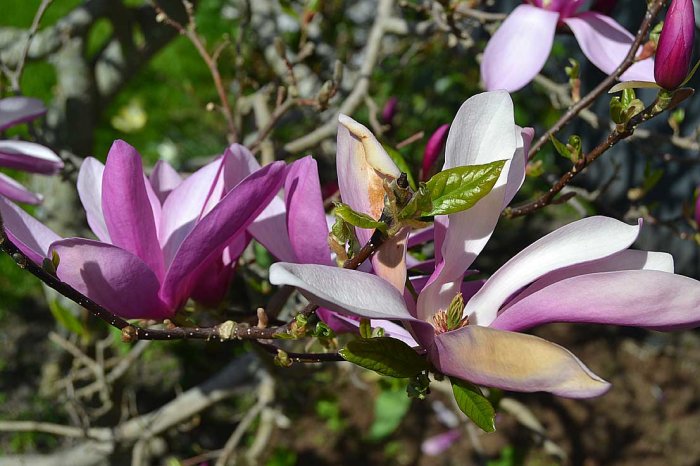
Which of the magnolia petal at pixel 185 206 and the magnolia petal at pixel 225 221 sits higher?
the magnolia petal at pixel 225 221

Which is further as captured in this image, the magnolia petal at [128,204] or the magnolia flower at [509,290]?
the magnolia petal at [128,204]

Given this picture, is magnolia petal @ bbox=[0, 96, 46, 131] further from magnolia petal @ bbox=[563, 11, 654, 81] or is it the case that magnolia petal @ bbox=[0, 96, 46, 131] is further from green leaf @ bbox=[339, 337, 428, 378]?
magnolia petal @ bbox=[563, 11, 654, 81]

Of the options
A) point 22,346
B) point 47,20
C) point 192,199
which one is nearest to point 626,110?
point 192,199

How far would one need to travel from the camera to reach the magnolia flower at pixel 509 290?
1.50ft

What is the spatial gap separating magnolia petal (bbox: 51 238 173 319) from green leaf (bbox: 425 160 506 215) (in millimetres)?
262

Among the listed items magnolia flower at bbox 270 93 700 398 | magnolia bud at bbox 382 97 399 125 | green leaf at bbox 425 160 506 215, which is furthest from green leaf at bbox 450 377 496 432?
magnolia bud at bbox 382 97 399 125

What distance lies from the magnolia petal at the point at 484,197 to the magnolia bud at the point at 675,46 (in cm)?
14

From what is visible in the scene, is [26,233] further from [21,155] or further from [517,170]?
[517,170]

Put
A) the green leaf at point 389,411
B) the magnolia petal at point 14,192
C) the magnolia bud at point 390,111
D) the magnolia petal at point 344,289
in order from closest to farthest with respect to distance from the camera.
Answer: the magnolia petal at point 344,289 → the magnolia petal at point 14,192 → the magnolia bud at point 390,111 → the green leaf at point 389,411

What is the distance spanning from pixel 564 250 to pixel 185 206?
0.36 metres

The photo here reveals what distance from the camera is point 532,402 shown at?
2.54 metres

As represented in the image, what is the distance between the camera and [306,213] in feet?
1.91

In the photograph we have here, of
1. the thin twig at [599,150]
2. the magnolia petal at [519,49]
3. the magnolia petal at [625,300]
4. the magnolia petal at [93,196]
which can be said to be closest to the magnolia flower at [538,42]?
the magnolia petal at [519,49]

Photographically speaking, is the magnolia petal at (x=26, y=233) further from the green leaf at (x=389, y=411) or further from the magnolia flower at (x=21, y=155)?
the green leaf at (x=389, y=411)
